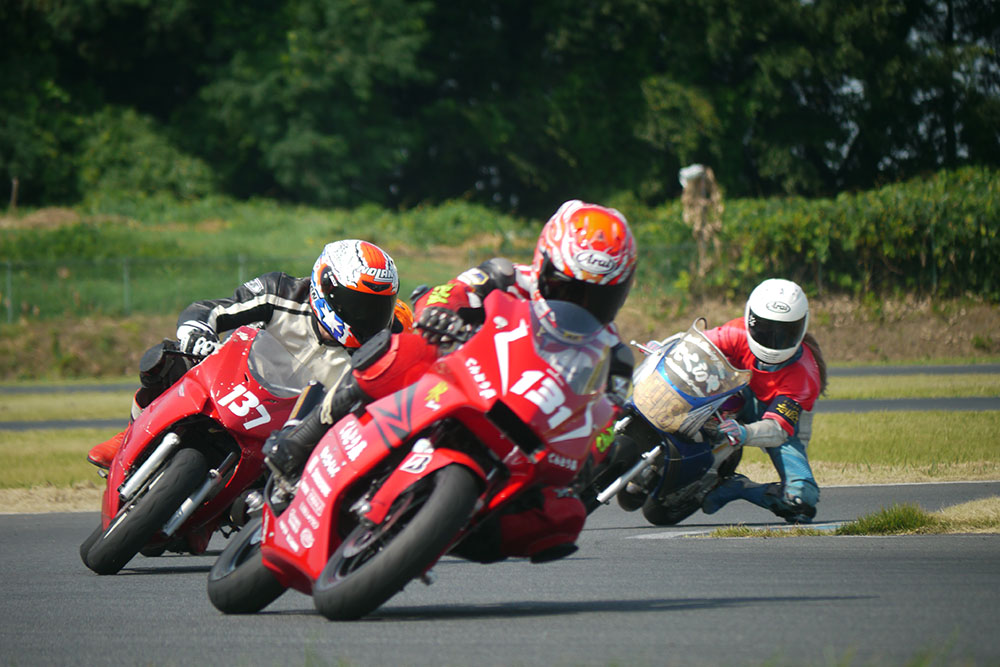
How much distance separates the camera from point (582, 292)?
5.00m

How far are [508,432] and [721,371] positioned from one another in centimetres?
367

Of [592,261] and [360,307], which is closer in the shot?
[592,261]

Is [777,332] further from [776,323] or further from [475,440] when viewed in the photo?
[475,440]

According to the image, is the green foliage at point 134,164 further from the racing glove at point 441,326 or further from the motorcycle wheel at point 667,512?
the racing glove at point 441,326

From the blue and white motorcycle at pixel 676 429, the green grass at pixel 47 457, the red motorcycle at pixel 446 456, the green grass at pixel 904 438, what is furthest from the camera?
the green grass at pixel 47 457

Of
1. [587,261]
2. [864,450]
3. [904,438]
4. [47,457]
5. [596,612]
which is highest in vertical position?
[587,261]

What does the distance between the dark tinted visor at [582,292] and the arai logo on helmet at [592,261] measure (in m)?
0.07

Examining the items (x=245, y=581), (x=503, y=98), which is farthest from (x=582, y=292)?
(x=503, y=98)

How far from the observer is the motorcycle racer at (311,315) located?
6445mm

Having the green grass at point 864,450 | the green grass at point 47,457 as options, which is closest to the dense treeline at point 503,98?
the green grass at point 864,450

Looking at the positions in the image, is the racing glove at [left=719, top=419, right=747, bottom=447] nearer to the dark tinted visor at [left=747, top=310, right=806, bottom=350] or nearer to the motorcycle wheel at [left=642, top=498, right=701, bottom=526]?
the motorcycle wheel at [left=642, top=498, right=701, bottom=526]

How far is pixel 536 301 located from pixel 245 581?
5.13 ft

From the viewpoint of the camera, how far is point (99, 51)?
45.0 metres

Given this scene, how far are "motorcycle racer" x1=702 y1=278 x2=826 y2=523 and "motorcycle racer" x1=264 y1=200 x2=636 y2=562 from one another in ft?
12.1
